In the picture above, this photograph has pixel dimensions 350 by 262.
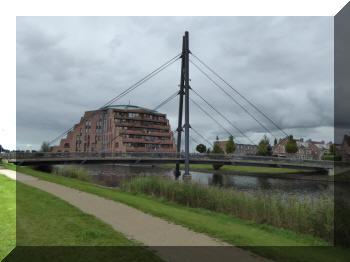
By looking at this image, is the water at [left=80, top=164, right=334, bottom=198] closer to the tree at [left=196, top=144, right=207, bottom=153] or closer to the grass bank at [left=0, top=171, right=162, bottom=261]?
the grass bank at [left=0, top=171, right=162, bottom=261]

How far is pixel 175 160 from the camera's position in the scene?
4122 cm

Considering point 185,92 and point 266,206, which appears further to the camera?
point 185,92

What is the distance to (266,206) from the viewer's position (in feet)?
37.3

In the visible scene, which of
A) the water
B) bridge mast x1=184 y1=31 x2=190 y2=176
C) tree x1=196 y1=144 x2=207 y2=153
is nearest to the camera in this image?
the water

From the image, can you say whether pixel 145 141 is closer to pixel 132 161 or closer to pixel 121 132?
pixel 121 132

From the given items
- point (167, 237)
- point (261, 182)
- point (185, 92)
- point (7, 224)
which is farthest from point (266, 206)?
point (261, 182)

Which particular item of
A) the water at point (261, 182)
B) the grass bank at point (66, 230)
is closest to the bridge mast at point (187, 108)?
the water at point (261, 182)

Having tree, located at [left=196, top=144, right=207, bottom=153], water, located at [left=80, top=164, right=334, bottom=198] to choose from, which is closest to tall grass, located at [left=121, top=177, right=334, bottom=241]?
water, located at [left=80, top=164, right=334, bottom=198]

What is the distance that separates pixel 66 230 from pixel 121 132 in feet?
252

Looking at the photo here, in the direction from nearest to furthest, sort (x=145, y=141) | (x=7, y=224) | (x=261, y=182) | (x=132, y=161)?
(x=7, y=224)
(x=261, y=182)
(x=132, y=161)
(x=145, y=141)

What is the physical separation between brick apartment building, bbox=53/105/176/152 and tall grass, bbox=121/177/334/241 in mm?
66501

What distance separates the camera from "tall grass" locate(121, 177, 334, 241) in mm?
9055

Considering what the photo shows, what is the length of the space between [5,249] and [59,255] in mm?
1210

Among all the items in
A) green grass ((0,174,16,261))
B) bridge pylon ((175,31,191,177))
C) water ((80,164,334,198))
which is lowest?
water ((80,164,334,198))
